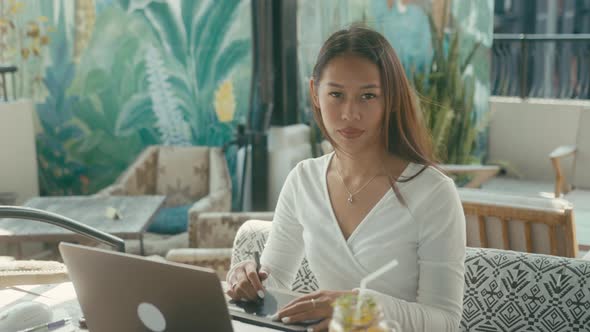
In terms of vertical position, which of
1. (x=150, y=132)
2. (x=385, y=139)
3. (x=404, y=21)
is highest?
(x=404, y=21)

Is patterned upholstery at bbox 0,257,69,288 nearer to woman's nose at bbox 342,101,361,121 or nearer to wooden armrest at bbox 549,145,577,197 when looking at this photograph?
woman's nose at bbox 342,101,361,121

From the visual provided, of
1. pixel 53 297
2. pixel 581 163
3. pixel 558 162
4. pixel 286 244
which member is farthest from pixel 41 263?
pixel 581 163

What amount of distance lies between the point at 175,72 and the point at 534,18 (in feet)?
19.0

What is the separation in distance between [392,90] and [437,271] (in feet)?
1.39

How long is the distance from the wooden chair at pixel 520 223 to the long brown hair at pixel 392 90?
1.07 m

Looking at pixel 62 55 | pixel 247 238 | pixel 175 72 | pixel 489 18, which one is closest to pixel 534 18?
pixel 489 18

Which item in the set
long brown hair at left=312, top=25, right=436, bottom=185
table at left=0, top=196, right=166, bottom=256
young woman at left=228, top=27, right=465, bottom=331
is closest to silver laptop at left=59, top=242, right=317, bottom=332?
young woman at left=228, top=27, right=465, bottom=331

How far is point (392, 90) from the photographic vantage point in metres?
1.79

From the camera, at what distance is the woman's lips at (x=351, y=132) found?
1761 millimetres

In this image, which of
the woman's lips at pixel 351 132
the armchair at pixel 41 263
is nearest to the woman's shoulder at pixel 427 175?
the woman's lips at pixel 351 132

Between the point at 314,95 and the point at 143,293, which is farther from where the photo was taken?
the point at 314,95

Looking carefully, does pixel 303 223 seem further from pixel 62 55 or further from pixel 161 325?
pixel 62 55

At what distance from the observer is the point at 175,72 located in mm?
6219

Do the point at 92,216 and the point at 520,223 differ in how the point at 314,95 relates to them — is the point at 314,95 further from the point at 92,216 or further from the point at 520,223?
the point at 92,216
